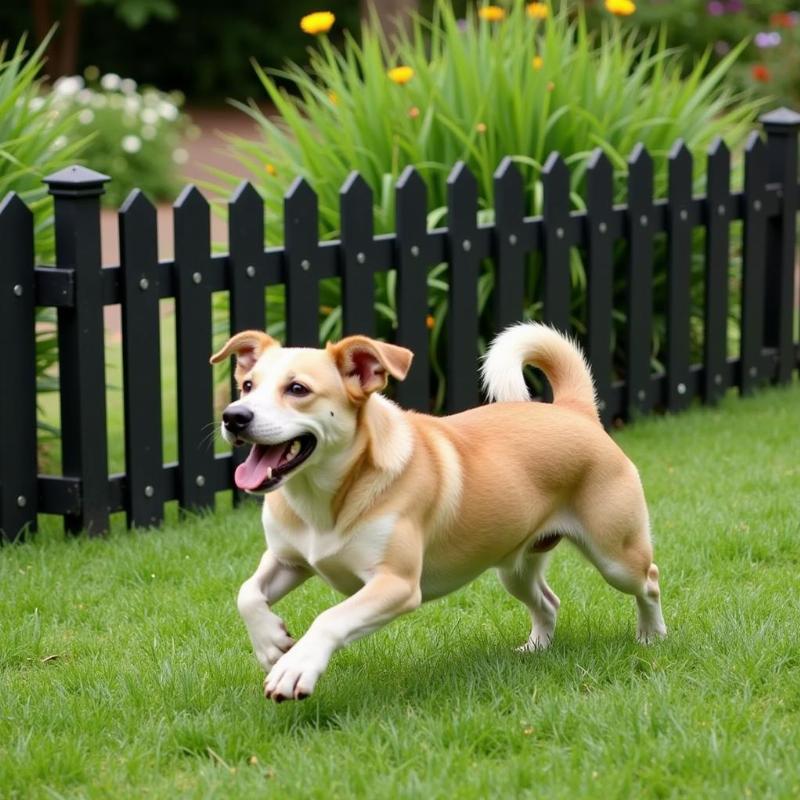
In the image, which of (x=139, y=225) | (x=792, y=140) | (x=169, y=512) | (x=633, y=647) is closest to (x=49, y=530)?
(x=169, y=512)

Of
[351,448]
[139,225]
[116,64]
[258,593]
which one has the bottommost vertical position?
[258,593]

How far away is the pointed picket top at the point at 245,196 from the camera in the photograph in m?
6.02

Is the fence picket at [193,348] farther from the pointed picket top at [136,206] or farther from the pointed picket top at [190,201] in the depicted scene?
the pointed picket top at [136,206]

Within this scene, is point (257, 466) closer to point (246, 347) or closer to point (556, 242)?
point (246, 347)

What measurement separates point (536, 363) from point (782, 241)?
13.8ft

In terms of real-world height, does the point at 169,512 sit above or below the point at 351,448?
below

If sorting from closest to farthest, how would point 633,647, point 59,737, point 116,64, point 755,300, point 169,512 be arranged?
point 59,737 < point 633,647 < point 169,512 < point 755,300 < point 116,64

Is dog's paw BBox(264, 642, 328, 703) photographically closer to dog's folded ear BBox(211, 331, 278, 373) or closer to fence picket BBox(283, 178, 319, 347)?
dog's folded ear BBox(211, 331, 278, 373)

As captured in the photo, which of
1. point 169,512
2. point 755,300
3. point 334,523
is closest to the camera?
point 334,523

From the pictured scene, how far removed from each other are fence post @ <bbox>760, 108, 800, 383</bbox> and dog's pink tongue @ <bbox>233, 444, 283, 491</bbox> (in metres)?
5.20

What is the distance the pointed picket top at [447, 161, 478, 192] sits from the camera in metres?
6.68

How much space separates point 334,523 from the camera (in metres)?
3.90

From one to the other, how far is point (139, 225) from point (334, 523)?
219 cm

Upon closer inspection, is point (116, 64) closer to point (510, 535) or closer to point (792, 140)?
point (792, 140)
